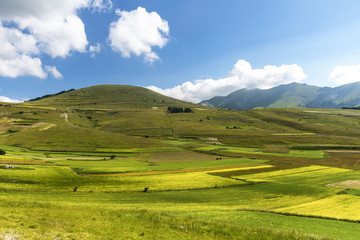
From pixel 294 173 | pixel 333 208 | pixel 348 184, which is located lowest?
pixel 294 173

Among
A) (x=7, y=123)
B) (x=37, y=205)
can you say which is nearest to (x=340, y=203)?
(x=37, y=205)

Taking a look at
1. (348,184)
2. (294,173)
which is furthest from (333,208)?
(294,173)

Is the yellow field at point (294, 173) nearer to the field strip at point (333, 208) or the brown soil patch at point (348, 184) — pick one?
the brown soil patch at point (348, 184)

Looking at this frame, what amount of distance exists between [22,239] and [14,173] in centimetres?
3915

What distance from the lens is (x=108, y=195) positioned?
38844 millimetres

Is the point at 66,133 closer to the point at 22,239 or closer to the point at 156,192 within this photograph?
the point at 156,192

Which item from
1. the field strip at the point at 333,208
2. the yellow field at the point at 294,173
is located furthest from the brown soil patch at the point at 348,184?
the field strip at the point at 333,208

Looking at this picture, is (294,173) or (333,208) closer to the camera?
(333,208)

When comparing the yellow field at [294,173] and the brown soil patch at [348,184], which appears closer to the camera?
the brown soil patch at [348,184]

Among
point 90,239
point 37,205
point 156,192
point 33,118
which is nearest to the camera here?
point 90,239

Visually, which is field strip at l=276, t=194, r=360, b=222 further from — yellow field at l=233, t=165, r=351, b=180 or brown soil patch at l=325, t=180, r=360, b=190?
yellow field at l=233, t=165, r=351, b=180

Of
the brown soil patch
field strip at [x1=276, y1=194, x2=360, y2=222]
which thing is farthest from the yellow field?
field strip at [x1=276, y1=194, x2=360, y2=222]

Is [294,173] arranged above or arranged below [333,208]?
below

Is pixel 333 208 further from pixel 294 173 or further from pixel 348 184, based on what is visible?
pixel 294 173
